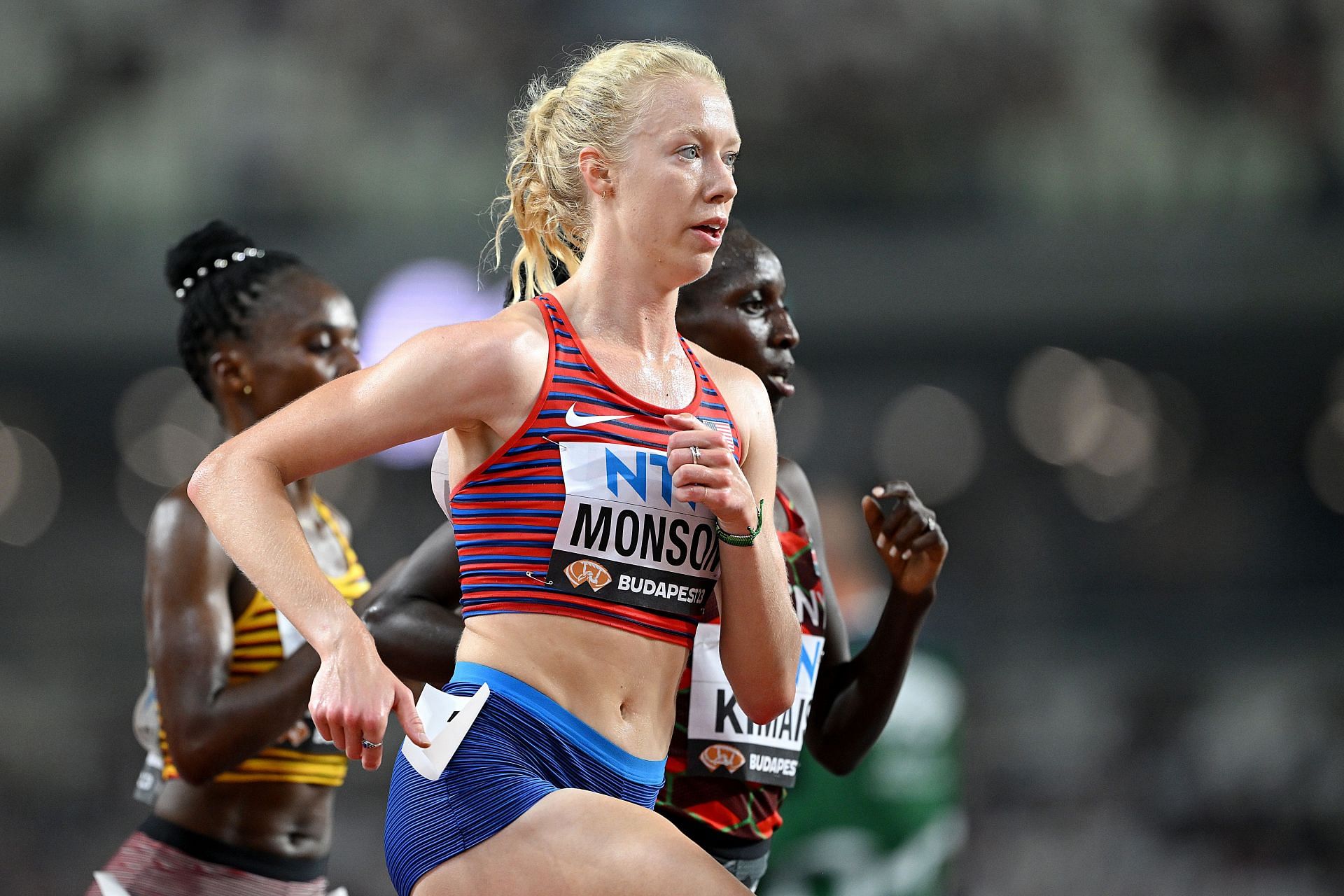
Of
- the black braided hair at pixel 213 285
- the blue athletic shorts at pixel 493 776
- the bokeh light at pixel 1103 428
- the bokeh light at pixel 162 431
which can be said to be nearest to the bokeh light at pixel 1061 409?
the bokeh light at pixel 1103 428

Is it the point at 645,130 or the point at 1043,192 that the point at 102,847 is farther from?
the point at 1043,192

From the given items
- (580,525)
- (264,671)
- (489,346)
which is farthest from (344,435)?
(264,671)

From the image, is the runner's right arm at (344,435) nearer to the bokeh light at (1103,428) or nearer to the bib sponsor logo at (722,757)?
the bib sponsor logo at (722,757)

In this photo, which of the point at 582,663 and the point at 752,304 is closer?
the point at 582,663

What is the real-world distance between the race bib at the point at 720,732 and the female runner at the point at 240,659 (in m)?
0.65

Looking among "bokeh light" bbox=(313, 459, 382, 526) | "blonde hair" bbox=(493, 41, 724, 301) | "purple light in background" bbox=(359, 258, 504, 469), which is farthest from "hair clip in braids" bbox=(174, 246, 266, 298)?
"bokeh light" bbox=(313, 459, 382, 526)

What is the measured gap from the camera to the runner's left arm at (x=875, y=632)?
2.60 m

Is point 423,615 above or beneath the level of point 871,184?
beneath

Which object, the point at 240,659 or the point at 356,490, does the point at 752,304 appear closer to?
the point at 240,659

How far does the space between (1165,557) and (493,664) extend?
10324 mm

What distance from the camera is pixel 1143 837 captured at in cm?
734

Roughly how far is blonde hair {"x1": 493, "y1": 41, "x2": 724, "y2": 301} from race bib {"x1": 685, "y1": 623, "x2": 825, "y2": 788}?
0.69 meters

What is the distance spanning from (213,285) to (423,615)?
1157mm

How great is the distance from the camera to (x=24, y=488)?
1558cm
